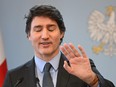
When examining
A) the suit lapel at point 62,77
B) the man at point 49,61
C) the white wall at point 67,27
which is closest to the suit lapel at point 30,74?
the man at point 49,61

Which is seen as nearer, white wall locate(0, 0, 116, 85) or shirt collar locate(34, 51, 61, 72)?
shirt collar locate(34, 51, 61, 72)

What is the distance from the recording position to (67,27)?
2.99m

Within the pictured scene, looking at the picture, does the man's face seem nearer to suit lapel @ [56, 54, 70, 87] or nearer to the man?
the man

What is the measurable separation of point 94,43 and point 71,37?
28 centimetres

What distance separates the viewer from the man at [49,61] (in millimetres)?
1470

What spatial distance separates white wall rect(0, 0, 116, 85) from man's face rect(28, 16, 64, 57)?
1.37 m

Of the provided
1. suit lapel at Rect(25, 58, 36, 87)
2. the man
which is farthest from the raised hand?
suit lapel at Rect(25, 58, 36, 87)

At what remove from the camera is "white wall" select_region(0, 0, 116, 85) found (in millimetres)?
2980

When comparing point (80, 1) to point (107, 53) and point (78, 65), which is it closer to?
point (107, 53)

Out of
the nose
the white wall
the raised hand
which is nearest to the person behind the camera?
the raised hand

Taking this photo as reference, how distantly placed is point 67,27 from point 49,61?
1425 millimetres

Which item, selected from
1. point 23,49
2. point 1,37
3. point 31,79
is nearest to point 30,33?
point 31,79

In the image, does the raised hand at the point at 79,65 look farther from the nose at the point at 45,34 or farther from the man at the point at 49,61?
the nose at the point at 45,34

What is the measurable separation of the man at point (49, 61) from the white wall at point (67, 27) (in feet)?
4.32
